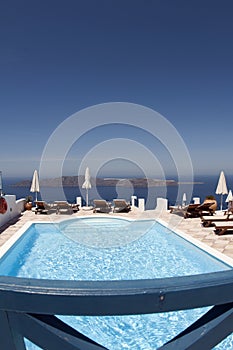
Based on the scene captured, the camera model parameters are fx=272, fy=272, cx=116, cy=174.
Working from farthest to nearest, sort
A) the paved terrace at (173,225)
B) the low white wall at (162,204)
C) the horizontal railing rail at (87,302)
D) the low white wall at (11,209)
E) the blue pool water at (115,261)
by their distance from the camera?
the low white wall at (162,204)
the low white wall at (11,209)
the paved terrace at (173,225)
the blue pool water at (115,261)
the horizontal railing rail at (87,302)

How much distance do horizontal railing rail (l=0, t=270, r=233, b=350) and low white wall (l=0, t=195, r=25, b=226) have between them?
9.04 meters

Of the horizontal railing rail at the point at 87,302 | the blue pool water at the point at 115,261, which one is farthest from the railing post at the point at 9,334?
the blue pool water at the point at 115,261

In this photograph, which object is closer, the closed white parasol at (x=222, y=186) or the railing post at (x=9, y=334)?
the railing post at (x=9, y=334)

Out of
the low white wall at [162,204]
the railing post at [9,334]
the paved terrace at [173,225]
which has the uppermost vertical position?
the railing post at [9,334]

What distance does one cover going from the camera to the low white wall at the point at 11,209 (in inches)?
368

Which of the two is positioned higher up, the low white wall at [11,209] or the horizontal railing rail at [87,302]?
the horizontal railing rail at [87,302]

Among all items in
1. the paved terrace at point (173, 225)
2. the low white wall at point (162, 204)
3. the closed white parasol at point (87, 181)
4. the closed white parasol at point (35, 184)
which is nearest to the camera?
the paved terrace at point (173, 225)

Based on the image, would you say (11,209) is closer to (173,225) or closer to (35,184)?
(35,184)

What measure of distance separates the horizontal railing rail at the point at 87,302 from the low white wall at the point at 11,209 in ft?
29.6

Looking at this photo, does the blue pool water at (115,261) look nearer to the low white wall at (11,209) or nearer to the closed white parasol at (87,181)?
the low white wall at (11,209)

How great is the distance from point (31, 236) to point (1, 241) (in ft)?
5.49

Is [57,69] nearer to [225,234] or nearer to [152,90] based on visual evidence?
[152,90]

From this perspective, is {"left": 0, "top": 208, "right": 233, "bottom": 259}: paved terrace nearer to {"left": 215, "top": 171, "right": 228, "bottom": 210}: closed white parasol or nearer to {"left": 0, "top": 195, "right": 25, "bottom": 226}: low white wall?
{"left": 0, "top": 195, "right": 25, "bottom": 226}: low white wall

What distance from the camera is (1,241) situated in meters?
7.19
